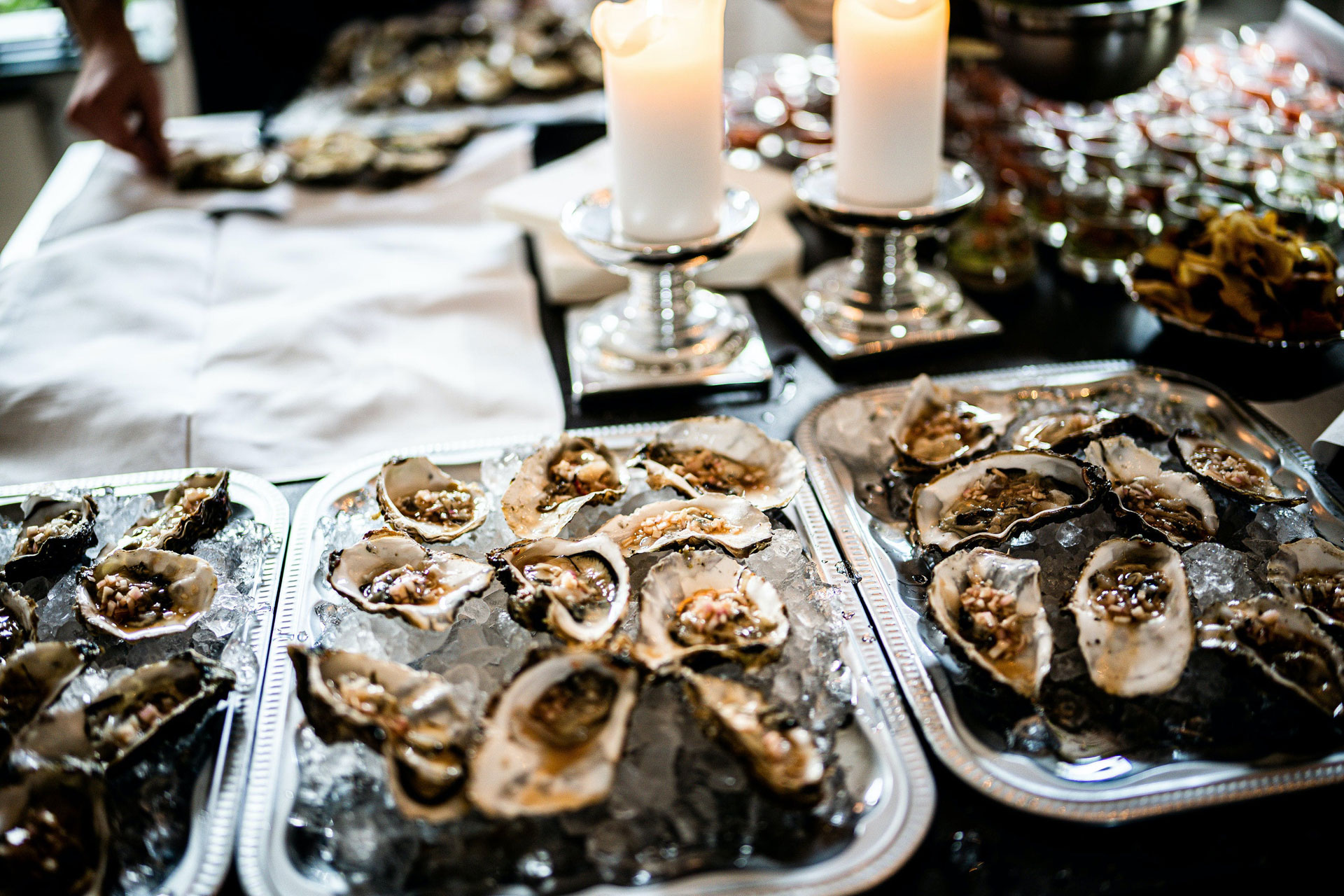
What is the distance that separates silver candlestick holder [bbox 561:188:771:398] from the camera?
954 mm

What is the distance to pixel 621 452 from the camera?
885 millimetres

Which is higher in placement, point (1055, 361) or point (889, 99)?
point (889, 99)

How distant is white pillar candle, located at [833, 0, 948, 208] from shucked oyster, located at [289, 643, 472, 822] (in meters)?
0.70

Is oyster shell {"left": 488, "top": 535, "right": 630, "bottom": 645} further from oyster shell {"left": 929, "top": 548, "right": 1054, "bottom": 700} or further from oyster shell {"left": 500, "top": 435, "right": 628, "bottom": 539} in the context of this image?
oyster shell {"left": 929, "top": 548, "right": 1054, "bottom": 700}

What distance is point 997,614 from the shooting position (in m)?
0.67

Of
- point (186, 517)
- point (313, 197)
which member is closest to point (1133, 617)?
point (186, 517)

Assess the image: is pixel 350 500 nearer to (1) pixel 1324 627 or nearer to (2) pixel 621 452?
(2) pixel 621 452

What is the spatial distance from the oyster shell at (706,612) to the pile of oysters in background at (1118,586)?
0.42 feet

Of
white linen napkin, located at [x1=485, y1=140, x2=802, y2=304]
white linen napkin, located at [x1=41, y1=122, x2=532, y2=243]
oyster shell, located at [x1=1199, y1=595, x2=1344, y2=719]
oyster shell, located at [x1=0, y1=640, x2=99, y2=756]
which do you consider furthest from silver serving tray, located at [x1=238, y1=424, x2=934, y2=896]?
white linen napkin, located at [x1=41, y1=122, x2=532, y2=243]

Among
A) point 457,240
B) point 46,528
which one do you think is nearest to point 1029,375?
point 457,240

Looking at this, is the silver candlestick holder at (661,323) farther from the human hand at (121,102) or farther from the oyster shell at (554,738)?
the human hand at (121,102)

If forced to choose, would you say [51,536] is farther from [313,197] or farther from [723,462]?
[313,197]

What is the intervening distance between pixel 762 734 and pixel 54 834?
0.41 meters

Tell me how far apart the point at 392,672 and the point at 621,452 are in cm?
33
